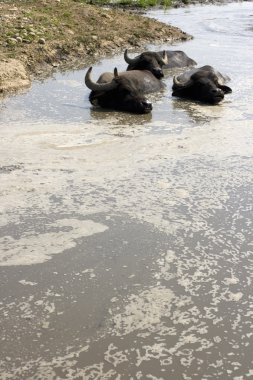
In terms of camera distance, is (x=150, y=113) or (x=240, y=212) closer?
(x=240, y=212)

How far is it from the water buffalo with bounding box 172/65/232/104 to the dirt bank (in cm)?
244

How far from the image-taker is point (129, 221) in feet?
14.3

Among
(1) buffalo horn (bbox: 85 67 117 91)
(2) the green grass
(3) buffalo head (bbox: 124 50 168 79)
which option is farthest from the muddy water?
(2) the green grass

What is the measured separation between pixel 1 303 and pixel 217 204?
79.8 inches

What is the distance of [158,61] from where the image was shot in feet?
34.1

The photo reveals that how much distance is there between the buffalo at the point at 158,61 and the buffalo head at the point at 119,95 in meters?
1.68

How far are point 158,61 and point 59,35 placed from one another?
291 centimetres

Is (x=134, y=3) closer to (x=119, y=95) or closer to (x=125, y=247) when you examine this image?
(x=119, y=95)

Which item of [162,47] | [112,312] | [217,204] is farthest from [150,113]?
[162,47]

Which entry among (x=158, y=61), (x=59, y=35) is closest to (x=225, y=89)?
(x=158, y=61)

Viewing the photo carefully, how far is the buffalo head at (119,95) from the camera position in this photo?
25.0 ft

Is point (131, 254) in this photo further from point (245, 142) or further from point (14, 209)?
point (245, 142)

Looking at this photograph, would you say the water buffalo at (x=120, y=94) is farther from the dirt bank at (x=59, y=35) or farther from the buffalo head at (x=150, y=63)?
the dirt bank at (x=59, y=35)

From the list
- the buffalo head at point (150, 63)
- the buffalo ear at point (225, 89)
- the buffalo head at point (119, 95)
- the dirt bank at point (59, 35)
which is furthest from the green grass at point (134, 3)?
the buffalo head at point (119, 95)
